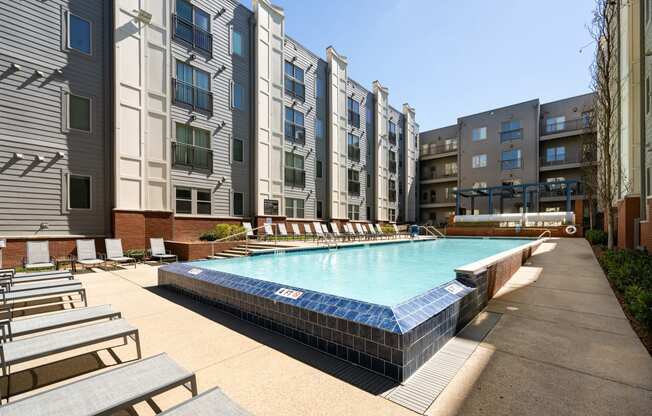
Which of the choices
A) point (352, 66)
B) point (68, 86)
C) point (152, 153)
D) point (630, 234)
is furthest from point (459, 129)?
point (68, 86)

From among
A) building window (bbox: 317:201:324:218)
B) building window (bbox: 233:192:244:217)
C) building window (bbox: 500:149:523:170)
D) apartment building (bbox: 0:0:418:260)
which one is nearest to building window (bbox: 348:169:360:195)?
apartment building (bbox: 0:0:418:260)

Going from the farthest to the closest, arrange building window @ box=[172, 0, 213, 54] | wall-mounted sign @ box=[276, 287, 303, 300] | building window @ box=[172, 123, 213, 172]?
building window @ box=[172, 0, 213, 54], building window @ box=[172, 123, 213, 172], wall-mounted sign @ box=[276, 287, 303, 300]

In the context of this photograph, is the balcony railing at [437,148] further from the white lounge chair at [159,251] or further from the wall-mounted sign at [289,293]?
the wall-mounted sign at [289,293]

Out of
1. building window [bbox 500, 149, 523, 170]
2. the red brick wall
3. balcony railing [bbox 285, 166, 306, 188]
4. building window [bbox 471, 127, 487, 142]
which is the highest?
building window [bbox 471, 127, 487, 142]

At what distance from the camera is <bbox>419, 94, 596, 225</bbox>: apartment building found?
97.0ft

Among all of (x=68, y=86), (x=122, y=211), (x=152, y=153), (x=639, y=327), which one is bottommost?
(x=639, y=327)

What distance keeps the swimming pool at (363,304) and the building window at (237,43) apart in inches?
583

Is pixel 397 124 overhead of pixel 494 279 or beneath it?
overhead

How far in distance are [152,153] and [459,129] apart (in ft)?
114

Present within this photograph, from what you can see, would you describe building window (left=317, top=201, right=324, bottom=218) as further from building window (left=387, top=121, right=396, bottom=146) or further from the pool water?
building window (left=387, top=121, right=396, bottom=146)

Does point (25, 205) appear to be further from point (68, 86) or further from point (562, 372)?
point (562, 372)

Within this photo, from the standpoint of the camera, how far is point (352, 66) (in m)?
26.6

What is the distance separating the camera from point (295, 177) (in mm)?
21531

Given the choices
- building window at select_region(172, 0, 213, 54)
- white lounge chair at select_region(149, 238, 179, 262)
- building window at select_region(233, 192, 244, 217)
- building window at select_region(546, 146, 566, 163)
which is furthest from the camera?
building window at select_region(546, 146, 566, 163)
